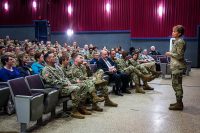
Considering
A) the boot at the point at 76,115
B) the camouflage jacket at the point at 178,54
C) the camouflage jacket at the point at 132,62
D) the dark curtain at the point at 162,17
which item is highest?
the dark curtain at the point at 162,17

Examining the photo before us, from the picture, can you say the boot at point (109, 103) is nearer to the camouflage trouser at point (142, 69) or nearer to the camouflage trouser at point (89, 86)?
the camouflage trouser at point (89, 86)

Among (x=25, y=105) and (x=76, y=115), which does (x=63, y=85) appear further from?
(x=25, y=105)

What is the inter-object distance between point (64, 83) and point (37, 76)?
0.45 metres

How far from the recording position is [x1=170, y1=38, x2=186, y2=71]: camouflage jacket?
5251 millimetres

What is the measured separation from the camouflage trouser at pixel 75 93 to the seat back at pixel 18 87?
2.05ft

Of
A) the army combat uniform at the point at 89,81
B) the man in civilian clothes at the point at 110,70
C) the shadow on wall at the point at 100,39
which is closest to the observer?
the army combat uniform at the point at 89,81

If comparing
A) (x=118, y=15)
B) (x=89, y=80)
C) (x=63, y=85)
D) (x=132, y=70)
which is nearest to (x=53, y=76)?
(x=63, y=85)

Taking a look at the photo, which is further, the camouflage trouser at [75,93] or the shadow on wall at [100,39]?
the shadow on wall at [100,39]

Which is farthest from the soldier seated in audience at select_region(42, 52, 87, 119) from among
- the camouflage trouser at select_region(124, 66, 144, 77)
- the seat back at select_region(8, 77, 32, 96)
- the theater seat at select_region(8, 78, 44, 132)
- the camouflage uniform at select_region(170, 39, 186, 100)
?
the camouflage trouser at select_region(124, 66, 144, 77)

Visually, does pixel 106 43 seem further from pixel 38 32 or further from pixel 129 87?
pixel 129 87

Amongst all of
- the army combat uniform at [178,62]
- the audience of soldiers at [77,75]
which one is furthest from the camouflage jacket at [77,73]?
the army combat uniform at [178,62]

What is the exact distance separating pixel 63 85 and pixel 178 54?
2.13 metres

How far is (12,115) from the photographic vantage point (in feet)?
16.3

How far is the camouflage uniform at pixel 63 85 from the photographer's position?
4.77 meters
